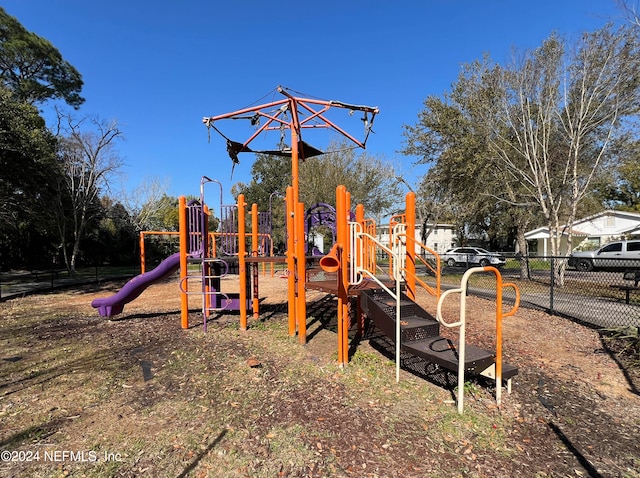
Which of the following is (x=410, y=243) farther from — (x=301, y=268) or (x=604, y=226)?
(x=604, y=226)

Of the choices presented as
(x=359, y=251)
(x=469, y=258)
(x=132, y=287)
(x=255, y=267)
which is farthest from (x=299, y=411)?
(x=469, y=258)

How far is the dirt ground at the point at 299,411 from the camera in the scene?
267cm

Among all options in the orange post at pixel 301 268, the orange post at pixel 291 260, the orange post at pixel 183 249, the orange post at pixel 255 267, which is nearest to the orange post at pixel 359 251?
the orange post at pixel 301 268

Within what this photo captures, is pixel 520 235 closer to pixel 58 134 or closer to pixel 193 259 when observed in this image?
pixel 193 259

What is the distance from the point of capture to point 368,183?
23.5 meters

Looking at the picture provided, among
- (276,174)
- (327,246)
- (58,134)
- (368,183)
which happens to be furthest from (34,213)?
(276,174)

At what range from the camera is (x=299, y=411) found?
137 inches

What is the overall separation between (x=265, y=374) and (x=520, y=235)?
17338 millimetres

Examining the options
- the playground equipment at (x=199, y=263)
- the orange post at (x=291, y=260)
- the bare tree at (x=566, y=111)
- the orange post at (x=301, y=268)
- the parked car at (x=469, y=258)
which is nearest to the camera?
the orange post at (x=301, y=268)

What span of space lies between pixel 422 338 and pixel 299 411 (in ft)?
6.09

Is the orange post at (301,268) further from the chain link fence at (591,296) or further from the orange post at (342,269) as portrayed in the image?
the chain link fence at (591,296)

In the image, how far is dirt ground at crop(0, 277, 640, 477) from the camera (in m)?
2.67

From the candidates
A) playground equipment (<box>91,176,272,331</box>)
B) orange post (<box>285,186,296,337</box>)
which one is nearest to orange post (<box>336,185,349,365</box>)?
orange post (<box>285,186,296,337</box>)

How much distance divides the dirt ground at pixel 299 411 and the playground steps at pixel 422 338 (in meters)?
0.39
